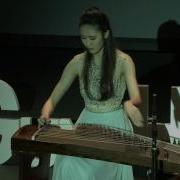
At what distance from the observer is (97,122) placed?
11.8ft

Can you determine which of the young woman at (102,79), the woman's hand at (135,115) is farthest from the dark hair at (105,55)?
the woman's hand at (135,115)

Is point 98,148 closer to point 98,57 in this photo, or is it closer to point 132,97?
point 132,97

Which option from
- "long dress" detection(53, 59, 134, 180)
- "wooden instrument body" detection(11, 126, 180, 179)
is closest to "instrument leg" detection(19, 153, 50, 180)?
"long dress" detection(53, 59, 134, 180)

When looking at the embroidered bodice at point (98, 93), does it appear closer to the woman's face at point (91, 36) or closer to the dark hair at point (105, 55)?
the dark hair at point (105, 55)

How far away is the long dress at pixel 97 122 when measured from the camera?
330cm

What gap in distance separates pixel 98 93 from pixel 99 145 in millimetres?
862

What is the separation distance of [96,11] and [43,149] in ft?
3.61

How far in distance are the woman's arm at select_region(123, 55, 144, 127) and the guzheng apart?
11cm

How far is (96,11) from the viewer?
142 inches

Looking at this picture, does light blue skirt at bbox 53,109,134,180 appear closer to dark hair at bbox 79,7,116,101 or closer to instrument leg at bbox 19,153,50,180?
instrument leg at bbox 19,153,50,180

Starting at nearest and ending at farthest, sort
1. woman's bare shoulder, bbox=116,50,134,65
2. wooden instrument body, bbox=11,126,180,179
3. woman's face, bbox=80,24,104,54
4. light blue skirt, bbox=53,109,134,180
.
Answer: wooden instrument body, bbox=11,126,180,179 → light blue skirt, bbox=53,109,134,180 → woman's face, bbox=80,24,104,54 → woman's bare shoulder, bbox=116,50,134,65

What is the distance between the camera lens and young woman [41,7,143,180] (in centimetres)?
350

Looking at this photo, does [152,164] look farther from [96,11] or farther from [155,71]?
[155,71]

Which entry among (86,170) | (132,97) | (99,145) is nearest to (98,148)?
(99,145)
